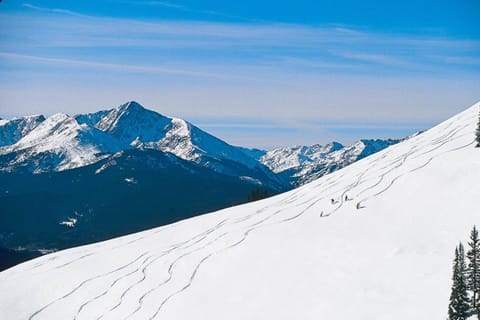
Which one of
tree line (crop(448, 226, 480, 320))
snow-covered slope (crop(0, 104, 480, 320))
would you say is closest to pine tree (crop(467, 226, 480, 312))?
tree line (crop(448, 226, 480, 320))

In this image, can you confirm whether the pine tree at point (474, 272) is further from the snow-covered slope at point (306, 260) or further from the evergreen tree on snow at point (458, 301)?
the snow-covered slope at point (306, 260)

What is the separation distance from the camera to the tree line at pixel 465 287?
38688 mm

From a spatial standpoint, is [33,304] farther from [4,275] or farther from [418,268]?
[418,268]

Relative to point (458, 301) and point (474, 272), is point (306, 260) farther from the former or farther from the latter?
point (458, 301)

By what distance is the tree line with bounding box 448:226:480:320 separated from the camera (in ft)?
127

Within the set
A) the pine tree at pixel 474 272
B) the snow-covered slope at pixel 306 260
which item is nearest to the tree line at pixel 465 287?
the pine tree at pixel 474 272

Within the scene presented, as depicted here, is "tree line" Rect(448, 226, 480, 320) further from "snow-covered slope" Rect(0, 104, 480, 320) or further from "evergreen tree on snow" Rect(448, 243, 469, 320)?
"snow-covered slope" Rect(0, 104, 480, 320)

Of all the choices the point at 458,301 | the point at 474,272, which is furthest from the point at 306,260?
the point at 458,301

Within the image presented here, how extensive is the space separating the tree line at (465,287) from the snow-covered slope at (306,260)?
205 cm

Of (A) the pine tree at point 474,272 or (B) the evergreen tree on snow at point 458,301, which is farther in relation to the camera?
(A) the pine tree at point 474,272

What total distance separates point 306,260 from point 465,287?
61.6ft

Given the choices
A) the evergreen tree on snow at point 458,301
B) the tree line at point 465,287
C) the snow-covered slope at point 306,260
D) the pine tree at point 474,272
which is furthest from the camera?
the snow-covered slope at point 306,260

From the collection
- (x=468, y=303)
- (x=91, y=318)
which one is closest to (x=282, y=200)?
(x=91, y=318)

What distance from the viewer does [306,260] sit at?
55.8m
